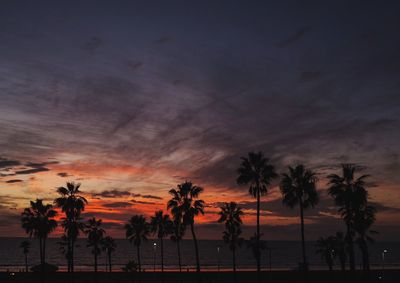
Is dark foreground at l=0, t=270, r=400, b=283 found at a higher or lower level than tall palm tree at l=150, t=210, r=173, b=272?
lower

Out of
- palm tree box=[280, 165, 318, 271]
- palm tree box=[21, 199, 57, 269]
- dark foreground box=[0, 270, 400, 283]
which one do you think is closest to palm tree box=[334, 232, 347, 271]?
dark foreground box=[0, 270, 400, 283]

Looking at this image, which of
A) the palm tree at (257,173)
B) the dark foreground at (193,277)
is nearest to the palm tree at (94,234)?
the dark foreground at (193,277)

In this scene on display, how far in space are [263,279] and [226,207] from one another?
25.7 metres

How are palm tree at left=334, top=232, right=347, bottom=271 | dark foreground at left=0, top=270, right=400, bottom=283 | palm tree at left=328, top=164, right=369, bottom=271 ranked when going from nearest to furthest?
palm tree at left=328, top=164, right=369, bottom=271 → palm tree at left=334, top=232, right=347, bottom=271 → dark foreground at left=0, top=270, right=400, bottom=283

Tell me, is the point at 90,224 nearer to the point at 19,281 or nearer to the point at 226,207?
the point at 19,281

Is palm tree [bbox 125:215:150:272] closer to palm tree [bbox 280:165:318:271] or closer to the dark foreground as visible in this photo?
the dark foreground

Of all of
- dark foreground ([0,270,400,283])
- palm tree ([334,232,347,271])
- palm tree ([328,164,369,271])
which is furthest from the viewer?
dark foreground ([0,270,400,283])

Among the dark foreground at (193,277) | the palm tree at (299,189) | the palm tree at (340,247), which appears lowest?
the dark foreground at (193,277)

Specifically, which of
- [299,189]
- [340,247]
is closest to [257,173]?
[299,189]

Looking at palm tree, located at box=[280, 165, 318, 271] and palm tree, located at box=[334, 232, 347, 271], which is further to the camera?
palm tree, located at box=[334, 232, 347, 271]

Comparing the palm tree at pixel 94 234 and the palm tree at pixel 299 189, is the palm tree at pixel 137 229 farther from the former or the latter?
the palm tree at pixel 299 189

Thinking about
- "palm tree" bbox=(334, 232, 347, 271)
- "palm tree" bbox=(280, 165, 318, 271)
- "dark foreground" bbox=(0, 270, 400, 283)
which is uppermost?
"palm tree" bbox=(280, 165, 318, 271)

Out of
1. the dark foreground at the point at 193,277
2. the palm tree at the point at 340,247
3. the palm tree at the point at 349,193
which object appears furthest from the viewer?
the dark foreground at the point at 193,277

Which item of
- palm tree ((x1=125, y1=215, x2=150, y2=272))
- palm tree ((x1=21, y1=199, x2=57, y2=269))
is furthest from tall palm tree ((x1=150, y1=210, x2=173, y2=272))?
palm tree ((x1=21, y1=199, x2=57, y2=269))
